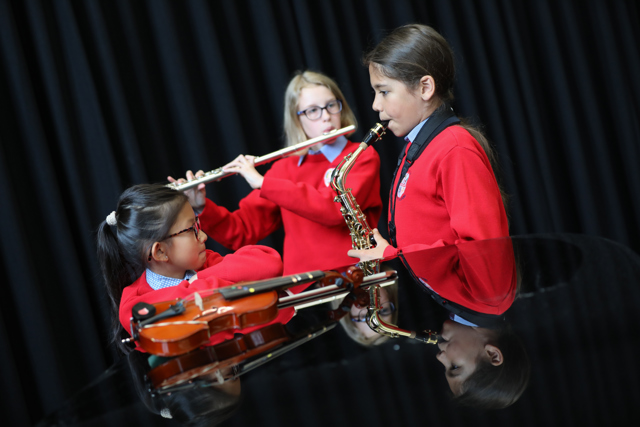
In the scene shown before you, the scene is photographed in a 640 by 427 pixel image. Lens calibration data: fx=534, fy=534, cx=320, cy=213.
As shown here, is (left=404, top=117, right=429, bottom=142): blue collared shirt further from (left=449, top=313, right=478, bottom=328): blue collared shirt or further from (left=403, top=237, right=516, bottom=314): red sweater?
(left=449, top=313, right=478, bottom=328): blue collared shirt

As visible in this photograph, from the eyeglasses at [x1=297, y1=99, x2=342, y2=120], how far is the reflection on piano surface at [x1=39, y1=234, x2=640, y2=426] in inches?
39.2

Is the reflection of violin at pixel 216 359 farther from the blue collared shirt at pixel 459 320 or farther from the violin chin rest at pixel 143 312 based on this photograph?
the blue collared shirt at pixel 459 320

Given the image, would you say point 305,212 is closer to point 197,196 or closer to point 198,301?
point 197,196

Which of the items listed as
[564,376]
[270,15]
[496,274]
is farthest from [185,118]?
[564,376]

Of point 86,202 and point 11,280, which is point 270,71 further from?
point 11,280

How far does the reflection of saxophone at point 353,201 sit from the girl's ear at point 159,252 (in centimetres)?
59

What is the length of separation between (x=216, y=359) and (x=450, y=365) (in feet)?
1.02

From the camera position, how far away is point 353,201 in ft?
5.28

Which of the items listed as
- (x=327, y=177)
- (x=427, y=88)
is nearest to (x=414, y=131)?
(x=427, y=88)

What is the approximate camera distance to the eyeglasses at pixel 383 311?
83cm

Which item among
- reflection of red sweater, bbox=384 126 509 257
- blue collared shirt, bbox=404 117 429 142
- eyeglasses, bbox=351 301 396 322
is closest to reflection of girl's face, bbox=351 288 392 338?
eyeglasses, bbox=351 301 396 322

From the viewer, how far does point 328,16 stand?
2426 millimetres

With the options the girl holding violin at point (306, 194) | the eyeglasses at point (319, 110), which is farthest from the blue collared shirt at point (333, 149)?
the eyeglasses at point (319, 110)

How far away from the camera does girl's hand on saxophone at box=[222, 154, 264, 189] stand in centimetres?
168
